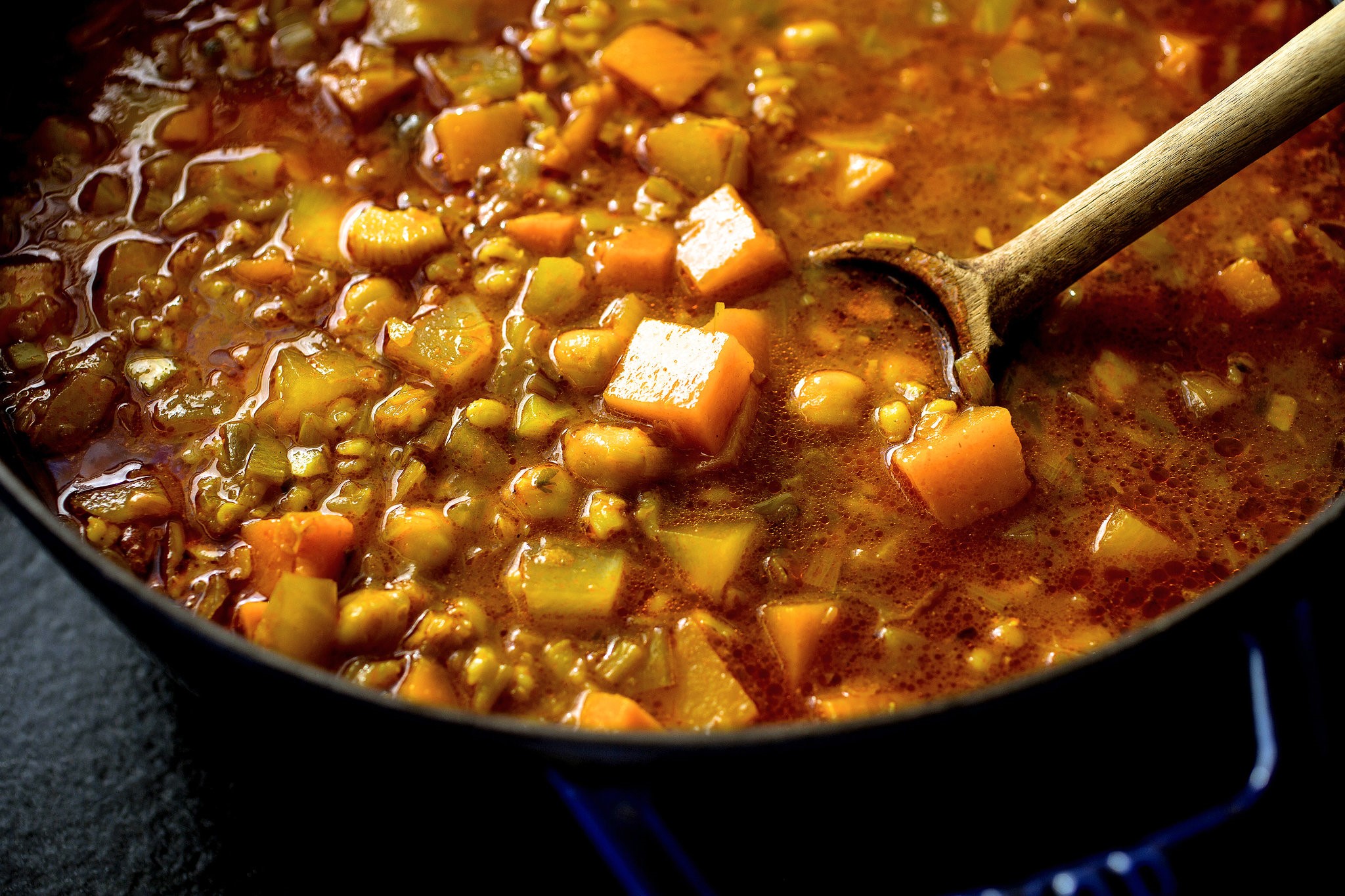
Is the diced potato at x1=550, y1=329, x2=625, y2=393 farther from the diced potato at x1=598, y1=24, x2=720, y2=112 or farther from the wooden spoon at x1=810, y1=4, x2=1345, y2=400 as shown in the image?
the diced potato at x1=598, y1=24, x2=720, y2=112

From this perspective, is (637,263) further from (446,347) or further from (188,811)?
(188,811)

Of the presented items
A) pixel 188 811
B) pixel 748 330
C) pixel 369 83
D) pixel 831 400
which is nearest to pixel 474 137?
pixel 369 83

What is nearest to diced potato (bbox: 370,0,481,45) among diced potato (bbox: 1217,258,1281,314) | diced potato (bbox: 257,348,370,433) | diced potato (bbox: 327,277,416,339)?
diced potato (bbox: 327,277,416,339)

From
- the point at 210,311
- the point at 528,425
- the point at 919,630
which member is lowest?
the point at 919,630

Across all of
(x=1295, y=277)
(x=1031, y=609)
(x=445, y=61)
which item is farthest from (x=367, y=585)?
(x=1295, y=277)

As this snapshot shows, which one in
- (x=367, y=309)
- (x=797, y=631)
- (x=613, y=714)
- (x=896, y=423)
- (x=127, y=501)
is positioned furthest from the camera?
(x=367, y=309)

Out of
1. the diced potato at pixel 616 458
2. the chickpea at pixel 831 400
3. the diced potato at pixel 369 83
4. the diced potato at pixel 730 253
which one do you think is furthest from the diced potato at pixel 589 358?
the diced potato at pixel 369 83

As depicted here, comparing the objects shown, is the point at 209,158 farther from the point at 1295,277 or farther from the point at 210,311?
the point at 1295,277
